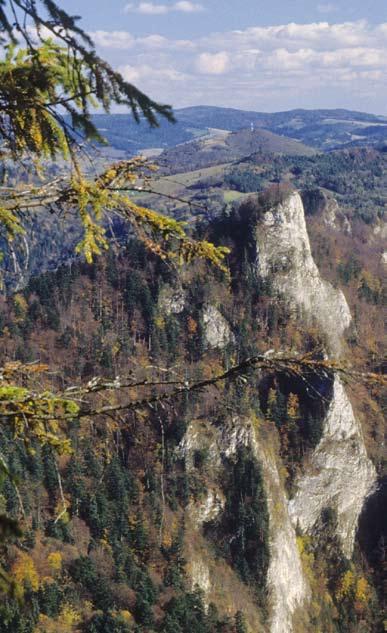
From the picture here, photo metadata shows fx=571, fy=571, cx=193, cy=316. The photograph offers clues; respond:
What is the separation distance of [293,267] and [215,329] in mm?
18393

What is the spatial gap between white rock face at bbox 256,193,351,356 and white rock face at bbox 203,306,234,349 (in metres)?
11.2

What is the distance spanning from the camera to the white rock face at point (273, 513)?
73.8 m

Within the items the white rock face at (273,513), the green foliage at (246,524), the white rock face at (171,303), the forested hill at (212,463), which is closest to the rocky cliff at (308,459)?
the white rock face at (273,513)

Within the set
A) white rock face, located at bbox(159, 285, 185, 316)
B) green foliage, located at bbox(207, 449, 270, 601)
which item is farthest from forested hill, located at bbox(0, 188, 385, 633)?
white rock face, located at bbox(159, 285, 185, 316)

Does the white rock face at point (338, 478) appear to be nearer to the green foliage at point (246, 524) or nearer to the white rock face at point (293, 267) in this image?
the green foliage at point (246, 524)

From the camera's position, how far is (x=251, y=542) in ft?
247

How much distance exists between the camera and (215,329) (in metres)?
94.9

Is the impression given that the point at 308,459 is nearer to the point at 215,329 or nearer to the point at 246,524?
the point at 246,524

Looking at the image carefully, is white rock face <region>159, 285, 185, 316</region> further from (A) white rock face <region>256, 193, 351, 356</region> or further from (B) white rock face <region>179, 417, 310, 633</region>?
(B) white rock face <region>179, 417, 310, 633</region>

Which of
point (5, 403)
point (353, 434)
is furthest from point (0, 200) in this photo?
point (353, 434)

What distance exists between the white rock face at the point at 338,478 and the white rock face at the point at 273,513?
18.8 feet

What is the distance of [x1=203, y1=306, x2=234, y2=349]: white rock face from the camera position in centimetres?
9381

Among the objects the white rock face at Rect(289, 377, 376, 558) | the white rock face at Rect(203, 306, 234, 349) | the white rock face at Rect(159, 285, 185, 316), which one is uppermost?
the white rock face at Rect(159, 285, 185, 316)

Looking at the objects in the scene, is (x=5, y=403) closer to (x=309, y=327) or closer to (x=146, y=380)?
(x=146, y=380)
